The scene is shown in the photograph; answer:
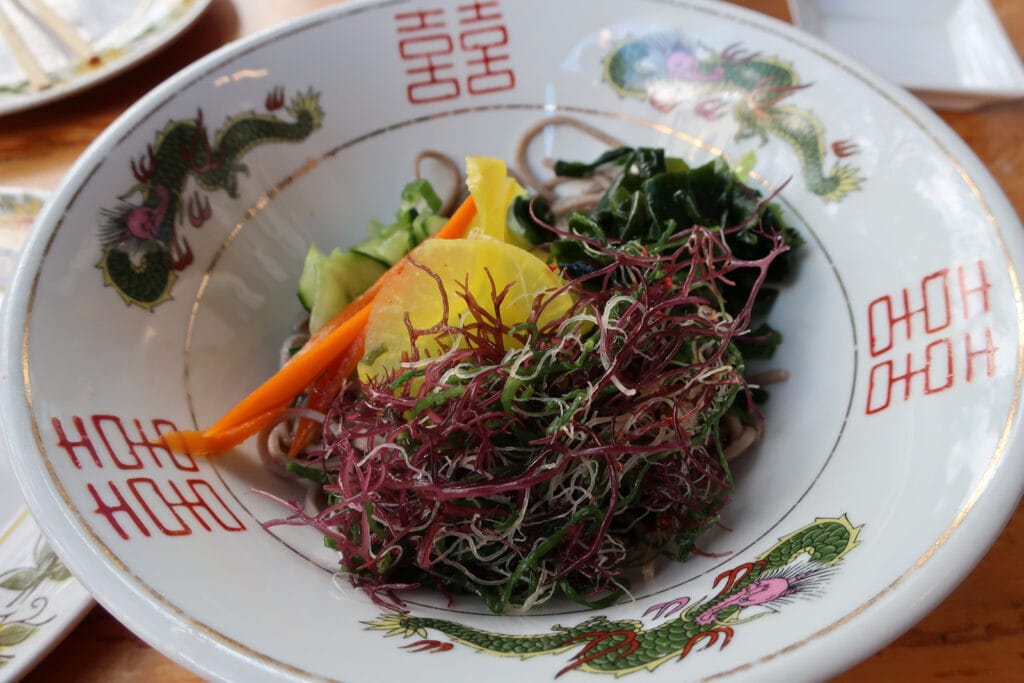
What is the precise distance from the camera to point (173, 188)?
56.4 inches

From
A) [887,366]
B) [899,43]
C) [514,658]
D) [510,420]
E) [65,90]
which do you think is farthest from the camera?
[899,43]

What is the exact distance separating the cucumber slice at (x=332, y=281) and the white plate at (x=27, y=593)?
2.00ft

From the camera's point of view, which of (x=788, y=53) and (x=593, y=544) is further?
(x=788, y=53)

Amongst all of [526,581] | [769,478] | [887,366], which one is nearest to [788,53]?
[887,366]

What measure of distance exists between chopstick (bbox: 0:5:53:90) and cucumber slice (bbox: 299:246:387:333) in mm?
1183

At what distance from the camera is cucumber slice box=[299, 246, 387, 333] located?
1448 mm

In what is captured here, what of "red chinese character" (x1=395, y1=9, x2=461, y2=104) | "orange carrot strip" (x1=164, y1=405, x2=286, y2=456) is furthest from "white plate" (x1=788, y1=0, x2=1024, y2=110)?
"orange carrot strip" (x1=164, y1=405, x2=286, y2=456)

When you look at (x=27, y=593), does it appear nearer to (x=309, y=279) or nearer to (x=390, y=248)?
(x=309, y=279)

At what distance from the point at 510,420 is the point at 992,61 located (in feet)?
6.36

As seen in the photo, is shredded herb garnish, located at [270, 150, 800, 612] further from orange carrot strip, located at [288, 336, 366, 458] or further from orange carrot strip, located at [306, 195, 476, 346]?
orange carrot strip, located at [306, 195, 476, 346]

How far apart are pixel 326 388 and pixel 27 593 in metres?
0.60

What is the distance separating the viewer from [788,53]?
1.52m

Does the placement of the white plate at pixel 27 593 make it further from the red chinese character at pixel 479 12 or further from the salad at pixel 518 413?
the red chinese character at pixel 479 12

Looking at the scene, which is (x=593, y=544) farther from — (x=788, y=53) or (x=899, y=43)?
(x=899, y=43)
